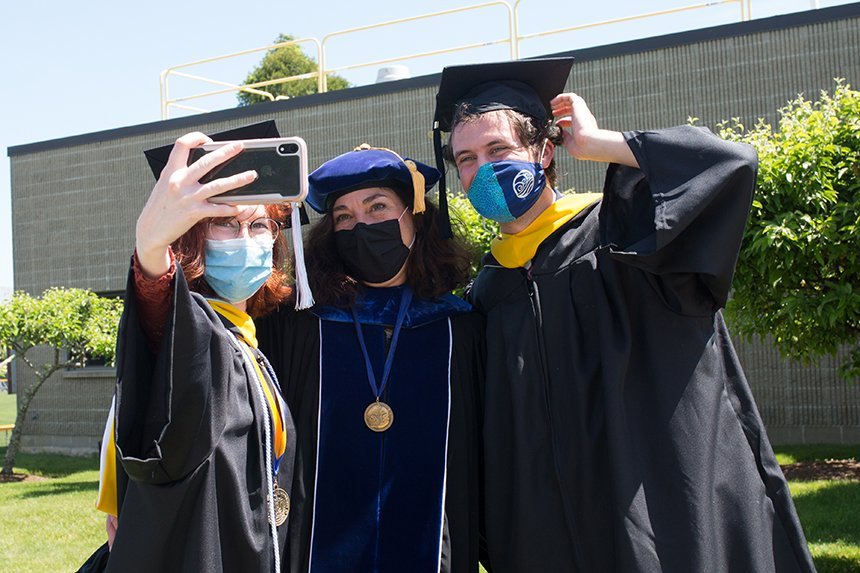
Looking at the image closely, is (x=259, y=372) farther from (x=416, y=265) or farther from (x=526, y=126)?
(x=526, y=126)

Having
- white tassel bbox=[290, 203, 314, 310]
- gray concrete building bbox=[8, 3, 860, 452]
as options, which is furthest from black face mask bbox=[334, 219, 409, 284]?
gray concrete building bbox=[8, 3, 860, 452]

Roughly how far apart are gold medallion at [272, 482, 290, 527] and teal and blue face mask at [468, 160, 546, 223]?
1.12 metres

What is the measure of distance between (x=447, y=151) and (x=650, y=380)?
1.19m

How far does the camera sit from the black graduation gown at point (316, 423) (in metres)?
2.97

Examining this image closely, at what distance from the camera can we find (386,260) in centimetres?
321

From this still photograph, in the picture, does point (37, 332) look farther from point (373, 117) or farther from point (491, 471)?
point (491, 471)

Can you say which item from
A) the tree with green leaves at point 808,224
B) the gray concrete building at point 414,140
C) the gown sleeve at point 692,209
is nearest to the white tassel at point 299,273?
the gown sleeve at point 692,209

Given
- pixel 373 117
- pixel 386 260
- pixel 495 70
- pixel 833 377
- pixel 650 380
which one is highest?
pixel 373 117

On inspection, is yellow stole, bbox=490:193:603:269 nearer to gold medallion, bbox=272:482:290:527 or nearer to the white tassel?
the white tassel

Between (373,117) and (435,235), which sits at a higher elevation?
(373,117)

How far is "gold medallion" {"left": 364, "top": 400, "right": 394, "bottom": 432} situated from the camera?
3041 mm

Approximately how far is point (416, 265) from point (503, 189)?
0.49m

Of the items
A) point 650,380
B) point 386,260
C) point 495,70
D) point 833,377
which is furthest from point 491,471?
point 833,377

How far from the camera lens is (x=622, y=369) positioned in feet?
9.18
